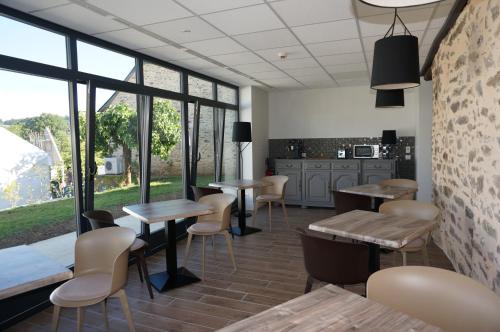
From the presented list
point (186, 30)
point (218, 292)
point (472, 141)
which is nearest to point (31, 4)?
point (186, 30)

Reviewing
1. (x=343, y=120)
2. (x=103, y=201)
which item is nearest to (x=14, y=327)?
(x=103, y=201)

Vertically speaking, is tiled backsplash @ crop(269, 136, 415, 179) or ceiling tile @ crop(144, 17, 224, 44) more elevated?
ceiling tile @ crop(144, 17, 224, 44)

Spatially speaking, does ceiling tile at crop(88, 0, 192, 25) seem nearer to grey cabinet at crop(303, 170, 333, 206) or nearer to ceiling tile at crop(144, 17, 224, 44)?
ceiling tile at crop(144, 17, 224, 44)

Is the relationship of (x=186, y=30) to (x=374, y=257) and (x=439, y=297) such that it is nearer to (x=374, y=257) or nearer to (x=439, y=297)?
(x=374, y=257)

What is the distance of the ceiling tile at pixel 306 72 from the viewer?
579 centimetres

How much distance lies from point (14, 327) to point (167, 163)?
2.81 m

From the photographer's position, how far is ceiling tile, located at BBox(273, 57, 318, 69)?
5156 millimetres

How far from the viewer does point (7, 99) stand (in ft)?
10.3

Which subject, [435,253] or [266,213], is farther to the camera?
[266,213]

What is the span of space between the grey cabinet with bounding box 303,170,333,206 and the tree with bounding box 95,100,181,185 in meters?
3.26

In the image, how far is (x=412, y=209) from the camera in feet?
11.1

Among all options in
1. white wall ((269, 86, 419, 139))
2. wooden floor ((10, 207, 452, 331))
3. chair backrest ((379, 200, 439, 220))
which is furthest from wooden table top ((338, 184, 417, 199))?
white wall ((269, 86, 419, 139))

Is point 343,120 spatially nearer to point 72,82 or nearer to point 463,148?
point 463,148

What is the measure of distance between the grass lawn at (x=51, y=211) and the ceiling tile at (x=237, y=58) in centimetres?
205
